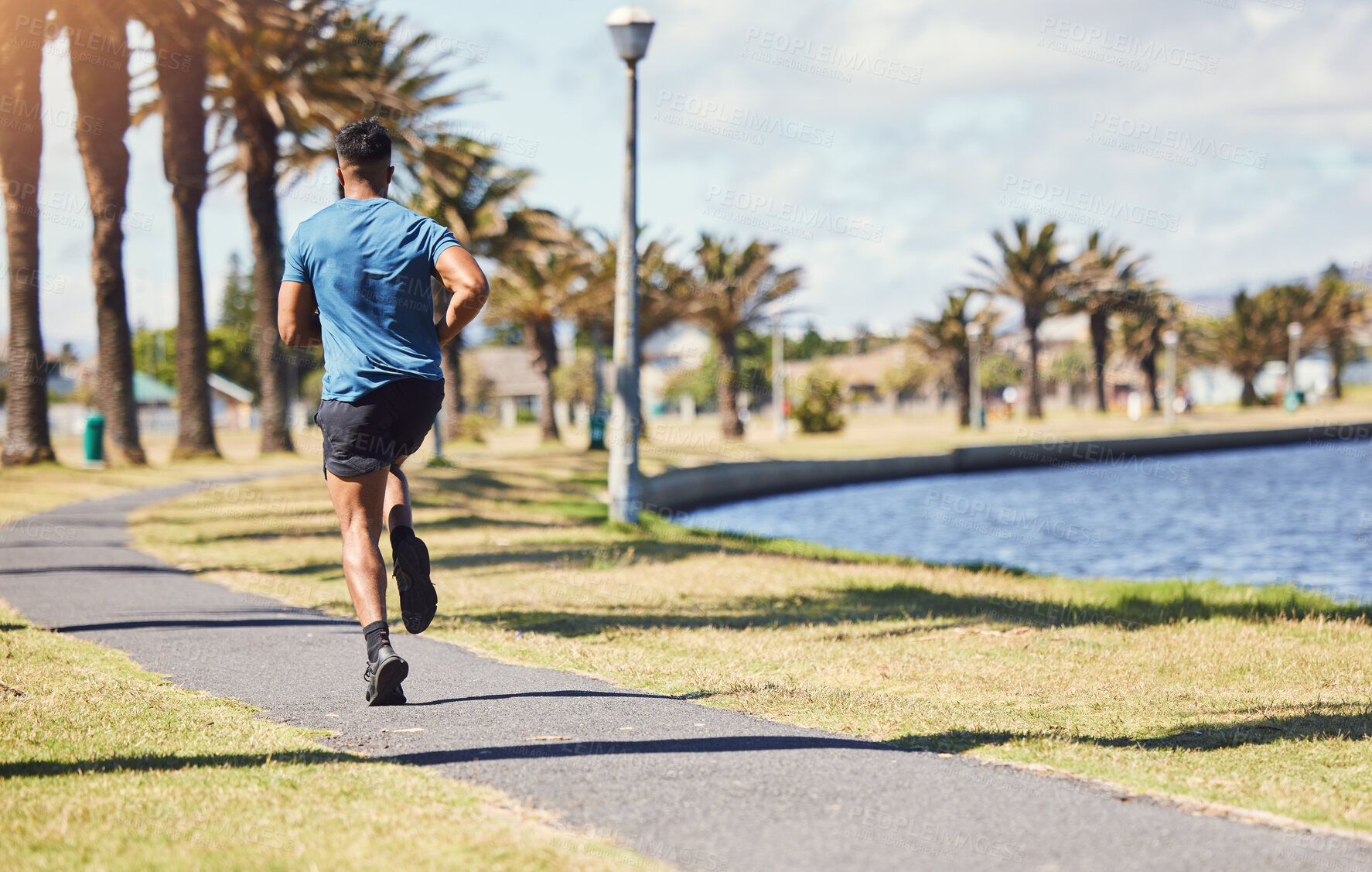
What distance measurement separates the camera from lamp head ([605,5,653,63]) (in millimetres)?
14000

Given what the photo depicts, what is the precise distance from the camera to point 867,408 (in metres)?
114

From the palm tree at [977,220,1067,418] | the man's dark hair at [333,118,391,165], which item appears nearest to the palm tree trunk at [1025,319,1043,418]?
the palm tree at [977,220,1067,418]

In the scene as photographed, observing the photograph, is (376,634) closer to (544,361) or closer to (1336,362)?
(544,361)

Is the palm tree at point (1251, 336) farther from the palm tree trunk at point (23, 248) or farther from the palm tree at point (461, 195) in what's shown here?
the palm tree trunk at point (23, 248)

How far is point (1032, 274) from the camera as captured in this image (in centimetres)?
5909

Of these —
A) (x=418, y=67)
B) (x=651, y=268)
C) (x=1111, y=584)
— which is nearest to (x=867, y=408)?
(x=651, y=268)

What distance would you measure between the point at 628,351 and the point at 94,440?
16415 millimetres

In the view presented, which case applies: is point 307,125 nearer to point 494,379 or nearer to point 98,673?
point 98,673

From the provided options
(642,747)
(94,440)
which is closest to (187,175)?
(94,440)

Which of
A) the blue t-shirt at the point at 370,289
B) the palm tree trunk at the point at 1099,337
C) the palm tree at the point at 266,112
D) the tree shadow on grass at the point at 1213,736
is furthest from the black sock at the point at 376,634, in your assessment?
the palm tree trunk at the point at 1099,337

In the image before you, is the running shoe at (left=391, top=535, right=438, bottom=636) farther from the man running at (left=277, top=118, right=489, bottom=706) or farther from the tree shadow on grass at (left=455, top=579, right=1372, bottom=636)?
the tree shadow on grass at (left=455, top=579, right=1372, bottom=636)

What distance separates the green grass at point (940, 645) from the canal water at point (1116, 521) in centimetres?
520

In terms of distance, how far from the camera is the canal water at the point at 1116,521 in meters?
19.1

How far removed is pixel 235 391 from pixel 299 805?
93.4 m
